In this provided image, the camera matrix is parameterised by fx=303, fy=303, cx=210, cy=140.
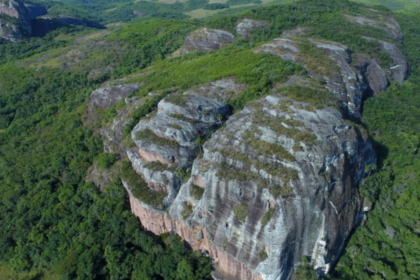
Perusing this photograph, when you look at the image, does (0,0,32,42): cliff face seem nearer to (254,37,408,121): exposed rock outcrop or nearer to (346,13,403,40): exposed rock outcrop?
(254,37,408,121): exposed rock outcrop

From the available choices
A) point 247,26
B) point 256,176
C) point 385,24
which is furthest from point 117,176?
point 385,24

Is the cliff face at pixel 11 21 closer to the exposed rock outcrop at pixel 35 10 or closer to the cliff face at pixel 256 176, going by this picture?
the exposed rock outcrop at pixel 35 10

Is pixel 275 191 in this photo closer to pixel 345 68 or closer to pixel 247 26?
pixel 345 68

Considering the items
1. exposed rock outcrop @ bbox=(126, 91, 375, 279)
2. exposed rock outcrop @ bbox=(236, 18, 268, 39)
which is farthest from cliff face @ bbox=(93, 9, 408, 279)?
exposed rock outcrop @ bbox=(236, 18, 268, 39)

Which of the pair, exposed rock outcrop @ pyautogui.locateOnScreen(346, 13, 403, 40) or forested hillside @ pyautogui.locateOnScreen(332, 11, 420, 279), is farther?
exposed rock outcrop @ pyautogui.locateOnScreen(346, 13, 403, 40)

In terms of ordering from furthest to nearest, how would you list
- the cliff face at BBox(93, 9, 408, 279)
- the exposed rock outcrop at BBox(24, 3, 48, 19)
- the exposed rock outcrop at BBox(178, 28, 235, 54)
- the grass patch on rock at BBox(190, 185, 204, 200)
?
the exposed rock outcrop at BBox(24, 3, 48, 19), the exposed rock outcrop at BBox(178, 28, 235, 54), the grass patch on rock at BBox(190, 185, 204, 200), the cliff face at BBox(93, 9, 408, 279)

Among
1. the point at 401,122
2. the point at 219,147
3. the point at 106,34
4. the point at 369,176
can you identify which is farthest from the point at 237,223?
the point at 106,34

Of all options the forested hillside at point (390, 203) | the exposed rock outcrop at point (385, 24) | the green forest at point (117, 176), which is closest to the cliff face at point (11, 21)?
the green forest at point (117, 176)
